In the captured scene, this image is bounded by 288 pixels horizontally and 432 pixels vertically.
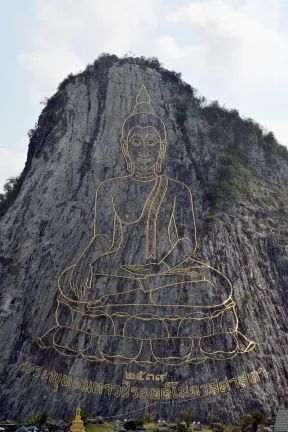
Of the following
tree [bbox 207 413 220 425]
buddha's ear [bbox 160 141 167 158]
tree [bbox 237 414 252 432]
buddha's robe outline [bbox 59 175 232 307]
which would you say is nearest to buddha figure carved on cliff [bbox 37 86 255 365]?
buddha's robe outline [bbox 59 175 232 307]

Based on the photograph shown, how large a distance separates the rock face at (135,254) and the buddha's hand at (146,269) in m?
0.65

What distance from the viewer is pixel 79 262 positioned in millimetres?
18250

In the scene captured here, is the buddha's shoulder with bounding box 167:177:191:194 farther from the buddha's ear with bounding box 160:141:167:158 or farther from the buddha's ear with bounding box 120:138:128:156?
the buddha's ear with bounding box 120:138:128:156

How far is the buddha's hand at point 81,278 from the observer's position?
1741cm

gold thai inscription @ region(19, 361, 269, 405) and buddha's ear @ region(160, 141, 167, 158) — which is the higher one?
buddha's ear @ region(160, 141, 167, 158)

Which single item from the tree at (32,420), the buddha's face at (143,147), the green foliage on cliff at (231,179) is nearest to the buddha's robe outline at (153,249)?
the buddha's face at (143,147)

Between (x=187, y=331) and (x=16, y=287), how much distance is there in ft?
21.3

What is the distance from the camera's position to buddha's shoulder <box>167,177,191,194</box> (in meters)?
20.4

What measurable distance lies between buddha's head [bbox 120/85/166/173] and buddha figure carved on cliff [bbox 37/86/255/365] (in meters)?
0.08

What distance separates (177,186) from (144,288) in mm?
5066

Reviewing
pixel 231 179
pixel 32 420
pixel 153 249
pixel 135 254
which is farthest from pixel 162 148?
pixel 32 420

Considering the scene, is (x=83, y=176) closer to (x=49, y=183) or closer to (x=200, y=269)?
(x=49, y=183)

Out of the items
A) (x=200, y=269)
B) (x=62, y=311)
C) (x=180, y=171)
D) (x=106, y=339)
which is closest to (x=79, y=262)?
(x=62, y=311)

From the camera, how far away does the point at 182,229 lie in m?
19.2
